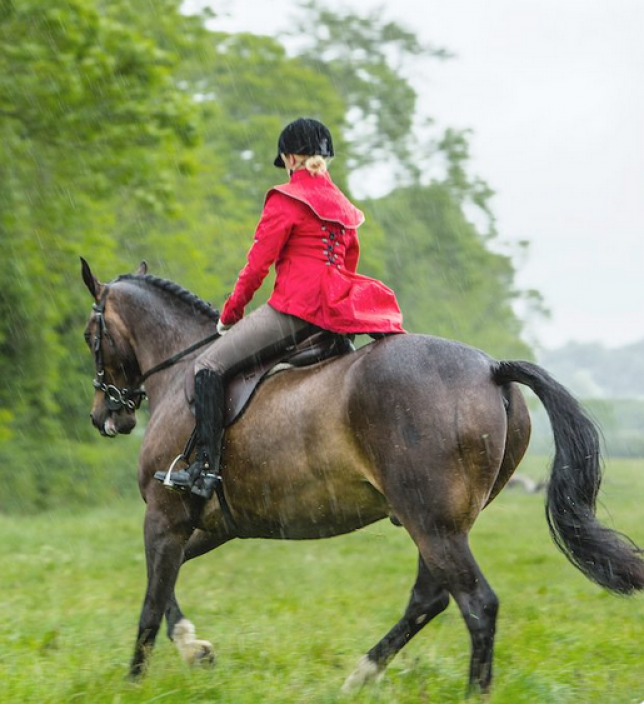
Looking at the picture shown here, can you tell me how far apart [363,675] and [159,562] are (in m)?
1.42

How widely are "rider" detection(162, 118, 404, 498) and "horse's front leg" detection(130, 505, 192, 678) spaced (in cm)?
43

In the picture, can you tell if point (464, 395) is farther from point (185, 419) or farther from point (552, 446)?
point (185, 419)

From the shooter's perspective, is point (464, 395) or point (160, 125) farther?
point (160, 125)

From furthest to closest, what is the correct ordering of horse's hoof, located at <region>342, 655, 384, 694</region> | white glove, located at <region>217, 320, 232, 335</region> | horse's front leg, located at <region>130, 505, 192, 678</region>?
1. white glove, located at <region>217, 320, 232, 335</region>
2. horse's front leg, located at <region>130, 505, 192, 678</region>
3. horse's hoof, located at <region>342, 655, 384, 694</region>

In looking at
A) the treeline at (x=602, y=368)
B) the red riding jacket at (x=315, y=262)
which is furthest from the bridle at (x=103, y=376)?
the treeline at (x=602, y=368)

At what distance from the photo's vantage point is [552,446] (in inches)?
229

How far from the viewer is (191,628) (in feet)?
22.2

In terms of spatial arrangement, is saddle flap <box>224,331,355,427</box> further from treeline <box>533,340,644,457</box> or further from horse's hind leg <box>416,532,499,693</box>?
treeline <box>533,340,644,457</box>

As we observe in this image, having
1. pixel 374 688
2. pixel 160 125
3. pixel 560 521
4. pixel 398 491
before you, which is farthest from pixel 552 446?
pixel 160 125

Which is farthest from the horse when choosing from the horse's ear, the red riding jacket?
the horse's ear

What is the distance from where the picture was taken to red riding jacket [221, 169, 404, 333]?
6035 millimetres

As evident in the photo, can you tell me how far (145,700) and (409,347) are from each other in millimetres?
2294

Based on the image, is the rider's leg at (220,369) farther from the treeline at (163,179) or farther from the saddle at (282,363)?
the treeline at (163,179)

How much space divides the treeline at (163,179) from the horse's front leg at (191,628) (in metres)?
9.11
